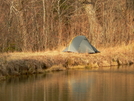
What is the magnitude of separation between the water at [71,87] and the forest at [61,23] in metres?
4.86

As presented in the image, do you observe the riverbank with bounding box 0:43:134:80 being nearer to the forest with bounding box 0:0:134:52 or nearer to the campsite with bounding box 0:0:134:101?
the campsite with bounding box 0:0:134:101

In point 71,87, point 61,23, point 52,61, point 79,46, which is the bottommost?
point 71,87

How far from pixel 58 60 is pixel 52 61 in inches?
22.6

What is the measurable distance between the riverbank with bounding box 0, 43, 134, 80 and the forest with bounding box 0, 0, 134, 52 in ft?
5.28

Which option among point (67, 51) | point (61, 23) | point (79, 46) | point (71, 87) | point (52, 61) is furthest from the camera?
point (61, 23)

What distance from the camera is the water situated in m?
13.7

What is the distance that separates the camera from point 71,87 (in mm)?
15898

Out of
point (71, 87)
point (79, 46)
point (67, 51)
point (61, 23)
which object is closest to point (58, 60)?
point (67, 51)

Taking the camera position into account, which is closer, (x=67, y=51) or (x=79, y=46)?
(x=67, y=51)

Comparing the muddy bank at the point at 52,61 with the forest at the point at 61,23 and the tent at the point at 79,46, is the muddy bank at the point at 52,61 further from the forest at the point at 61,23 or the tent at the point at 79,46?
the forest at the point at 61,23

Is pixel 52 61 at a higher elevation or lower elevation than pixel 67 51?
lower

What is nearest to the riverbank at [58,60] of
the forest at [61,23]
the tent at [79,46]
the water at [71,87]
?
the water at [71,87]

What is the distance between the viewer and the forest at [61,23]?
82.6 ft

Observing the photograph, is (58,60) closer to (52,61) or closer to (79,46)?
(52,61)
